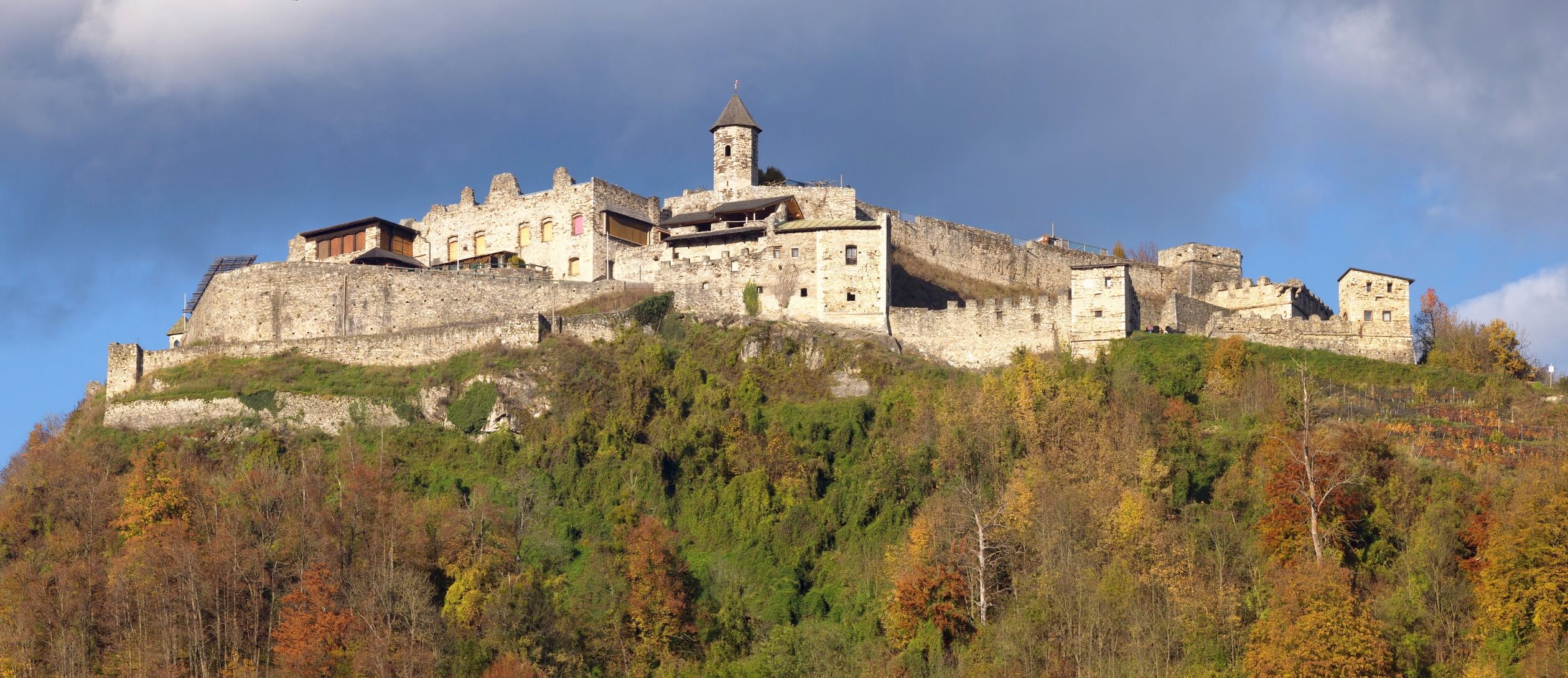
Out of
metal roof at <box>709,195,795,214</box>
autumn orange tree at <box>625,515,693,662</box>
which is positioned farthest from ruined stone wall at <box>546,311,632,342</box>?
autumn orange tree at <box>625,515,693,662</box>

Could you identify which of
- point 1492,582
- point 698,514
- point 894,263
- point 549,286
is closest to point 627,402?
Result: point 698,514

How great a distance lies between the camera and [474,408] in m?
58.1

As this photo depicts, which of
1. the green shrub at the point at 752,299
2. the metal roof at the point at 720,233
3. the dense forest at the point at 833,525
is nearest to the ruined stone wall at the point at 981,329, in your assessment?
A: the dense forest at the point at 833,525

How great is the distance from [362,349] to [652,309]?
10.1 meters

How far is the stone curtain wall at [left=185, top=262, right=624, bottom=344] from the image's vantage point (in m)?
65.2

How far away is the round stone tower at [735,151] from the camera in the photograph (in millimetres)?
73312

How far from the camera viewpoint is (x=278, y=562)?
51125mm

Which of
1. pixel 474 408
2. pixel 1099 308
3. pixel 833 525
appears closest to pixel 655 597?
pixel 833 525

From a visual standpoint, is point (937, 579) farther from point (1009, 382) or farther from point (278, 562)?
point (278, 562)

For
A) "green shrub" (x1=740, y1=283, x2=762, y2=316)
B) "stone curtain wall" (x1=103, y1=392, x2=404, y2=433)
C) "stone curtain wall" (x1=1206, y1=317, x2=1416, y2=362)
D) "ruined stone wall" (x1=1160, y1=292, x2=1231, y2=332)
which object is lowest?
"stone curtain wall" (x1=103, y1=392, x2=404, y2=433)

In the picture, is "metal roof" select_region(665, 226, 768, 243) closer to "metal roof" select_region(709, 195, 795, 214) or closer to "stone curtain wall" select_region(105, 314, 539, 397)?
"metal roof" select_region(709, 195, 795, 214)

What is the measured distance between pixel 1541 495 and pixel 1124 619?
33.2 ft

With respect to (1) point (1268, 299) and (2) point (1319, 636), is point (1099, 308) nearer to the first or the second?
(1) point (1268, 299)

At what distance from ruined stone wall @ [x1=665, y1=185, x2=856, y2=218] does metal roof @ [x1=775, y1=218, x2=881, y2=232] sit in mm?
6422
